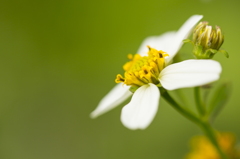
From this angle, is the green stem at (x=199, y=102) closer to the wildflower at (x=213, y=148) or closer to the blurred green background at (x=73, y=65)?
the wildflower at (x=213, y=148)

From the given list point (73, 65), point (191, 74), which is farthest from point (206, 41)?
point (73, 65)

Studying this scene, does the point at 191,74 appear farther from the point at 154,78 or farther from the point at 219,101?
the point at 219,101

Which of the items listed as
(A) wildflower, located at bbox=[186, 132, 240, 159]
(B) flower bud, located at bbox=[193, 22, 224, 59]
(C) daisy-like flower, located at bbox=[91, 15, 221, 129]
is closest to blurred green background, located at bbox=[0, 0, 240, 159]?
(A) wildflower, located at bbox=[186, 132, 240, 159]

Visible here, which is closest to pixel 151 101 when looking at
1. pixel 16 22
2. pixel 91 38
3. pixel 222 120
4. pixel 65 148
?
pixel 222 120

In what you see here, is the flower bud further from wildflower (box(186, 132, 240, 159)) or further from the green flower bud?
wildflower (box(186, 132, 240, 159))

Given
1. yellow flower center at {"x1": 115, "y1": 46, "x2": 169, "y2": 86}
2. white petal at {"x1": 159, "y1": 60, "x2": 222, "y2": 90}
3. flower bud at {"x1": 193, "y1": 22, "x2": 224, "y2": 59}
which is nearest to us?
white petal at {"x1": 159, "y1": 60, "x2": 222, "y2": 90}

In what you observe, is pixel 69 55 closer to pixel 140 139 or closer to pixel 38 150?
Answer: pixel 38 150
